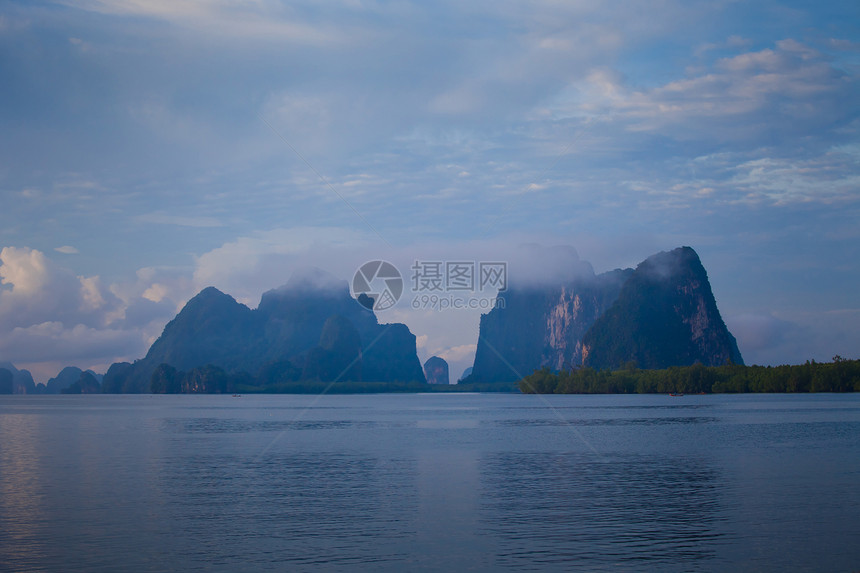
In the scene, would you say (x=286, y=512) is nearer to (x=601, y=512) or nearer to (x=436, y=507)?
(x=436, y=507)

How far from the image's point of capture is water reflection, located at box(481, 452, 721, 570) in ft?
67.5

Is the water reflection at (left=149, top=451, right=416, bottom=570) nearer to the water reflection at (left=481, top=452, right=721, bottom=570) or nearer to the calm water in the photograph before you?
the calm water

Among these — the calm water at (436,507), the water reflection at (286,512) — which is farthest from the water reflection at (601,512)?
the water reflection at (286,512)

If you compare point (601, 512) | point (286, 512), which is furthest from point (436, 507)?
point (601, 512)

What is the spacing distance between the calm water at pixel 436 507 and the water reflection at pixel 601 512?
0.09 m

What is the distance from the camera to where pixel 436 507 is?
93.3ft

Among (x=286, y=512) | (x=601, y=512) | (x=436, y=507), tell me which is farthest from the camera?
(x=436, y=507)

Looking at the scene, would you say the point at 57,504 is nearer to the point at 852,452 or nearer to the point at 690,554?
the point at 690,554

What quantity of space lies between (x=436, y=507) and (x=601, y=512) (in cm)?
599

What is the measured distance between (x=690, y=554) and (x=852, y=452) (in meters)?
31.9

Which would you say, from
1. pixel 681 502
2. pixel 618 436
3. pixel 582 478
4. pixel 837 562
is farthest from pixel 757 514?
pixel 618 436

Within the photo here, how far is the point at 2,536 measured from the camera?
76.9ft

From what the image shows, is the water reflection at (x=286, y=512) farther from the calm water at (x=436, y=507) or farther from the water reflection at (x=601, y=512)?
the water reflection at (x=601, y=512)

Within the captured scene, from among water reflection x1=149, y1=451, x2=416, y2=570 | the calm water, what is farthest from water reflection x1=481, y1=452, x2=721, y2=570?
water reflection x1=149, y1=451, x2=416, y2=570
